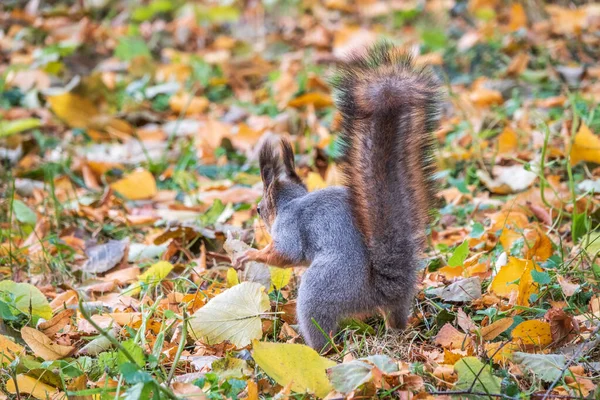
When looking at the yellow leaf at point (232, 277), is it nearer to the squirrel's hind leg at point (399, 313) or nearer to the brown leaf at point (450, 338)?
the squirrel's hind leg at point (399, 313)

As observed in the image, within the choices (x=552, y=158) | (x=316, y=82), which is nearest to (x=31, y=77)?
(x=316, y=82)

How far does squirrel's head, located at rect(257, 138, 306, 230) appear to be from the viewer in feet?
6.88

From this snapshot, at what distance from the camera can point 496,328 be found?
179 centimetres

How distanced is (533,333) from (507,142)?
1.52 m

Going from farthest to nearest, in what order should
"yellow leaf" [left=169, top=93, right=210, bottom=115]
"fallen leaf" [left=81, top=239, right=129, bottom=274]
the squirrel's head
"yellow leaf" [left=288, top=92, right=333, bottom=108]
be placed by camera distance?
"yellow leaf" [left=169, top=93, right=210, bottom=115] < "yellow leaf" [left=288, top=92, right=333, bottom=108] < "fallen leaf" [left=81, top=239, right=129, bottom=274] < the squirrel's head

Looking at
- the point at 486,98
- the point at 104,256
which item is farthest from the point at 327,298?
the point at 486,98

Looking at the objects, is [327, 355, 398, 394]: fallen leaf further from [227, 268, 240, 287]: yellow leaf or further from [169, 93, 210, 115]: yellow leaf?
[169, 93, 210, 115]: yellow leaf

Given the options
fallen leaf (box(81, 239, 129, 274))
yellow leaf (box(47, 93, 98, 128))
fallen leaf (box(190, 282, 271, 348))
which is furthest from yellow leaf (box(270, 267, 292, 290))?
yellow leaf (box(47, 93, 98, 128))

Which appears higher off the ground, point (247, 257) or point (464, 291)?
point (247, 257)

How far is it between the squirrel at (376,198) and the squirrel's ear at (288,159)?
246mm

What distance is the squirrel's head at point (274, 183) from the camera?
82.6 inches

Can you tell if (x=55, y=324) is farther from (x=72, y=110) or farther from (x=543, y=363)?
(x=72, y=110)

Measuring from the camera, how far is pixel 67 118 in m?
4.03

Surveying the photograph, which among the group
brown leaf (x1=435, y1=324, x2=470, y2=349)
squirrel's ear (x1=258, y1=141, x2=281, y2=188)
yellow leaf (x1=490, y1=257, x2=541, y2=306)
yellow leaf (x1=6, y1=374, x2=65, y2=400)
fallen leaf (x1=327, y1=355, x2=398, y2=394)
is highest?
squirrel's ear (x1=258, y1=141, x2=281, y2=188)
